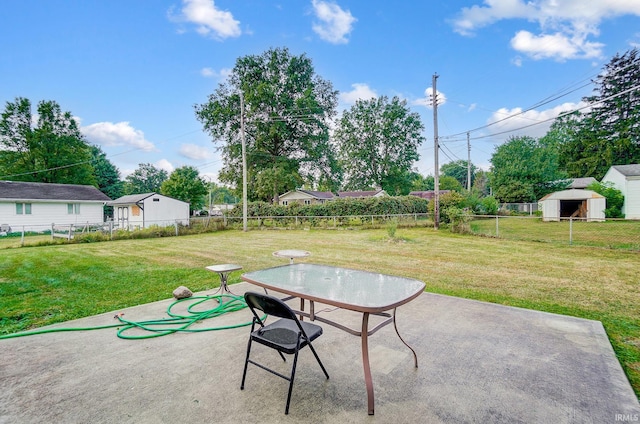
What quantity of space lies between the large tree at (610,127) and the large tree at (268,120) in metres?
24.4

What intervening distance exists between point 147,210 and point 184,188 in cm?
1168

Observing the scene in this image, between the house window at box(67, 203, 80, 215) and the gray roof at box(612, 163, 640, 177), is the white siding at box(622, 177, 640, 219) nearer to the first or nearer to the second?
the gray roof at box(612, 163, 640, 177)

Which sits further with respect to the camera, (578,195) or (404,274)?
(578,195)

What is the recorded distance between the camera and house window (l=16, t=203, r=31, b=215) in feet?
60.3

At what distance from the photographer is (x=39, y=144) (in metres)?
25.0

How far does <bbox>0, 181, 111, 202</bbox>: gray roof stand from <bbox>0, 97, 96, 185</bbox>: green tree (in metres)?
5.80

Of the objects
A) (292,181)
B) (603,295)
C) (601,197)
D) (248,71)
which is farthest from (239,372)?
(248,71)

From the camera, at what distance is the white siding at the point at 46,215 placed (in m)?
17.9

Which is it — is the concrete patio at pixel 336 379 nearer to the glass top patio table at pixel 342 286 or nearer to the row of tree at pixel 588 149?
the glass top patio table at pixel 342 286

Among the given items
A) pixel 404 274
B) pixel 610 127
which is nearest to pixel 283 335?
pixel 404 274

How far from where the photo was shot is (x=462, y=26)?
1158 centimetres

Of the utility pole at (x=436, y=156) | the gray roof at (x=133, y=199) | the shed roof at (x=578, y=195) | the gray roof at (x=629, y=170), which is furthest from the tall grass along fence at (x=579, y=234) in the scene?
the gray roof at (x=133, y=199)

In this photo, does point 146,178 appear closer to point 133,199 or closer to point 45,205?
point 45,205

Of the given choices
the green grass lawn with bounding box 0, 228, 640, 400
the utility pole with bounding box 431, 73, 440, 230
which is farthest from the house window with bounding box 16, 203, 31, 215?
the utility pole with bounding box 431, 73, 440, 230
